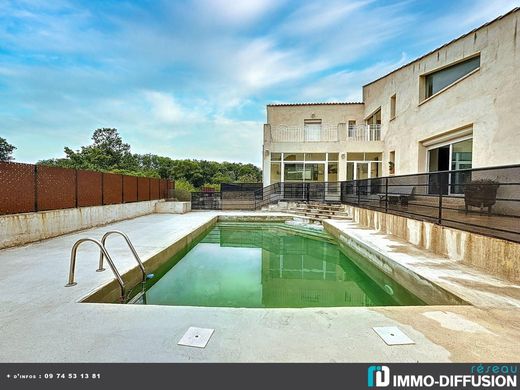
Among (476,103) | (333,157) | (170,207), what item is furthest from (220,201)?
(476,103)

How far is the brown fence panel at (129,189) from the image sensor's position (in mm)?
10273

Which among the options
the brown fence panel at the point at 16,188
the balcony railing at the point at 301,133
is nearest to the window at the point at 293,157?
the balcony railing at the point at 301,133

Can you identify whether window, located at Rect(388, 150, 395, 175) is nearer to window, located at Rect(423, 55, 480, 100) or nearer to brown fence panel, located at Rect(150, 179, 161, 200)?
window, located at Rect(423, 55, 480, 100)

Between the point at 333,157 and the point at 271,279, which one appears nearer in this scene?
the point at 271,279

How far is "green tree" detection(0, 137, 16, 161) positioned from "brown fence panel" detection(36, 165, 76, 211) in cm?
4474

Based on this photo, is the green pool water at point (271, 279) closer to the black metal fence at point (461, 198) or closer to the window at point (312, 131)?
the black metal fence at point (461, 198)

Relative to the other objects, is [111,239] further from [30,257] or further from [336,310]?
[336,310]

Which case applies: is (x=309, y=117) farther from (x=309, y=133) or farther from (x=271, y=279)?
(x=271, y=279)

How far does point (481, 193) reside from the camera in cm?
419

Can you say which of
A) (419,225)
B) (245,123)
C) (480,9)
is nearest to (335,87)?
(245,123)

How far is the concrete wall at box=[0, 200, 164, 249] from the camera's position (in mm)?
5229

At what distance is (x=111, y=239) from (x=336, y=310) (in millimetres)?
5807

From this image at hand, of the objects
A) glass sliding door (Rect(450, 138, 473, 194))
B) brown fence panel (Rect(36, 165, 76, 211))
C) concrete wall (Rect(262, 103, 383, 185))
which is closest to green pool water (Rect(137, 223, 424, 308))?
brown fence panel (Rect(36, 165, 76, 211))
